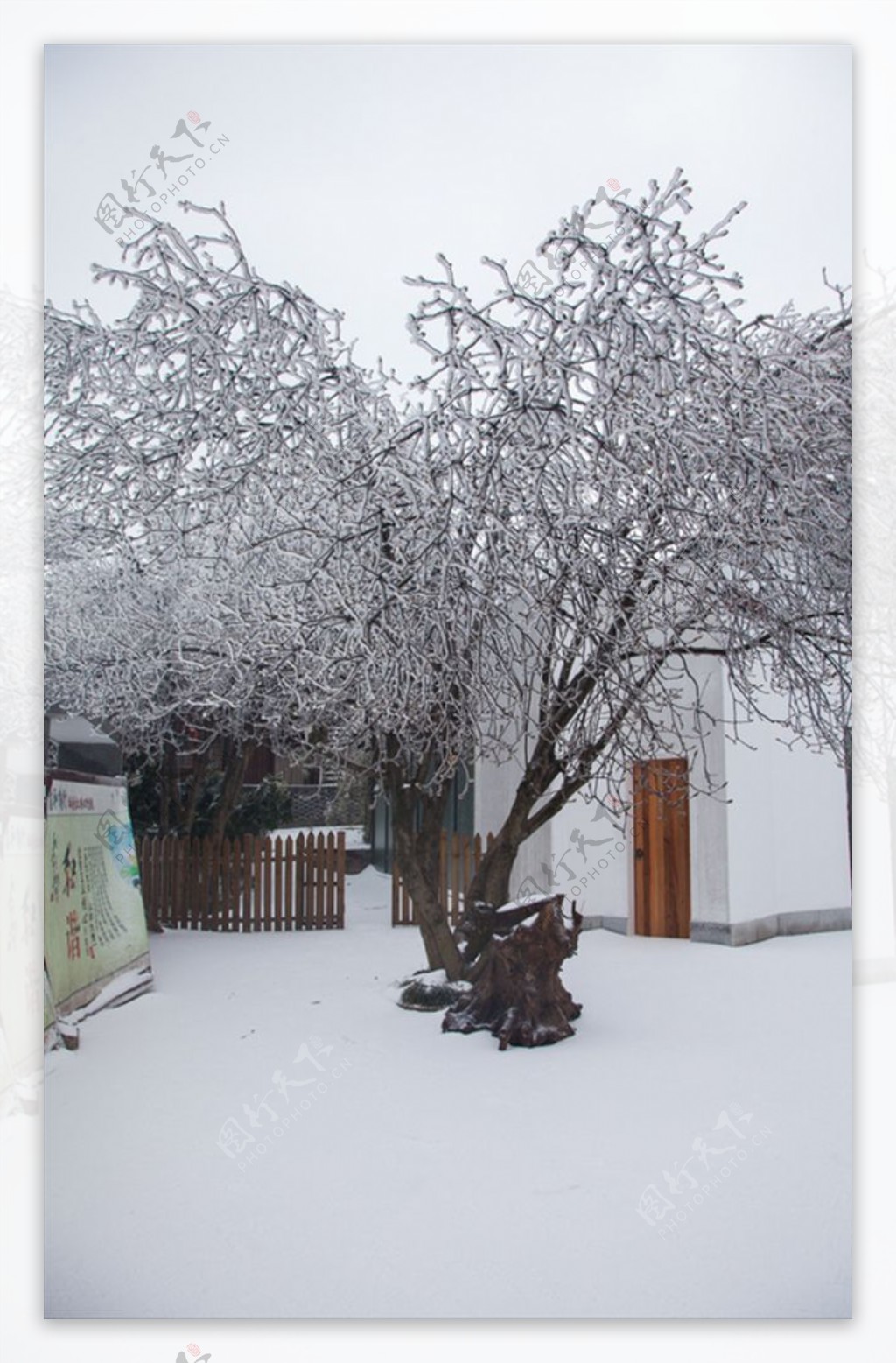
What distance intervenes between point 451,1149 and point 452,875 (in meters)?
0.78

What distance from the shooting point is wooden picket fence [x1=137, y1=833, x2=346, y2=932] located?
274cm

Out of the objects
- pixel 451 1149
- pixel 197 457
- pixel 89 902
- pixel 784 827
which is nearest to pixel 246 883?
pixel 89 902

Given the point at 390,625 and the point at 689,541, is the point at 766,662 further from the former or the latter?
the point at 390,625

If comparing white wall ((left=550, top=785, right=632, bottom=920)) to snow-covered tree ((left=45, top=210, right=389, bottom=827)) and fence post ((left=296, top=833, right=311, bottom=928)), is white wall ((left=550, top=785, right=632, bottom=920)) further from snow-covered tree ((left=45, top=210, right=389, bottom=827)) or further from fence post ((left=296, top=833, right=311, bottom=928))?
snow-covered tree ((left=45, top=210, right=389, bottom=827))

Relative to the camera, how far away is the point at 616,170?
8.44 feet

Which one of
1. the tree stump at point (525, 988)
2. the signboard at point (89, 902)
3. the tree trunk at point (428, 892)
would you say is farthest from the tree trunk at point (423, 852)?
the signboard at point (89, 902)

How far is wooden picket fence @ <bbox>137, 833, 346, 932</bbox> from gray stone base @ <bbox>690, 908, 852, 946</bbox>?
42.3 inches

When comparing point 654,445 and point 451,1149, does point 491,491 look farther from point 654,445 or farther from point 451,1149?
point 451,1149

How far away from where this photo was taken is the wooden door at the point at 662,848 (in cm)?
280

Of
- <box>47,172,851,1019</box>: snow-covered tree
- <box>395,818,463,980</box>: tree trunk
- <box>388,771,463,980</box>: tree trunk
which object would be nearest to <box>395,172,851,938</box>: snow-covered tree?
<box>47,172,851,1019</box>: snow-covered tree

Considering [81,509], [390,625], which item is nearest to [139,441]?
[81,509]

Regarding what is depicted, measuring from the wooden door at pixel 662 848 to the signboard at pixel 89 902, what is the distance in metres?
1.37
